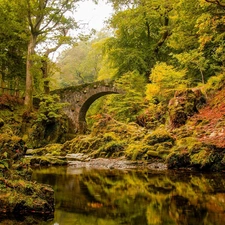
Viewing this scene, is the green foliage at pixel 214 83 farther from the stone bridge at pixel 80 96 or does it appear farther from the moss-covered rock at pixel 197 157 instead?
the stone bridge at pixel 80 96

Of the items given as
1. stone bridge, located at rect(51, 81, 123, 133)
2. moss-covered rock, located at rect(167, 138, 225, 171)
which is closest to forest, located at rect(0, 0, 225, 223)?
moss-covered rock, located at rect(167, 138, 225, 171)

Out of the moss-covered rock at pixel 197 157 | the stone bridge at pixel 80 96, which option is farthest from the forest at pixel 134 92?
the stone bridge at pixel 80 96

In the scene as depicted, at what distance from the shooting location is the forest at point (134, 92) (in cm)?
825

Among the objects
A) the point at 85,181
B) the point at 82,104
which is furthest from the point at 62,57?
the point at 85,181

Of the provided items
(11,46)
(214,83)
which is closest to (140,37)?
(11,46)

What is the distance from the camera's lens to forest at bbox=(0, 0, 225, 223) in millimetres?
8250

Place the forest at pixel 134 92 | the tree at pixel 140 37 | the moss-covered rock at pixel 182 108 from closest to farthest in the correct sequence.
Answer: the forest at pixel 134 92
the moss-covered rock at pixel 182 108
the tree at pixel 140 37

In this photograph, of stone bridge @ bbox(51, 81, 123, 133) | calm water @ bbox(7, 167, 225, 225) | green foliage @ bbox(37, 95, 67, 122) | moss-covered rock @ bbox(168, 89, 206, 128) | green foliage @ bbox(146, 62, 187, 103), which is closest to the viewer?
calm water @ bbox(7, 167, 225, 225)

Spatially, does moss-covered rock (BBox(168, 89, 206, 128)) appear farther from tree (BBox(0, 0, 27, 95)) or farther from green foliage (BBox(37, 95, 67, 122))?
tree (BBox(0, 0, 27, 95))

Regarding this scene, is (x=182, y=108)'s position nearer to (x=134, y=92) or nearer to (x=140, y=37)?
(x=134, y=92)

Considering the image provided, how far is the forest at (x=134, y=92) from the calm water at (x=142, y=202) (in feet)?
1.87

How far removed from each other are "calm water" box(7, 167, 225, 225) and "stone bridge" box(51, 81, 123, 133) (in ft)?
53.3

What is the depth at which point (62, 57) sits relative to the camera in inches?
1996

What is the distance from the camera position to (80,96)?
22812 millimetres
